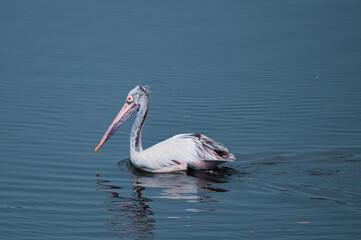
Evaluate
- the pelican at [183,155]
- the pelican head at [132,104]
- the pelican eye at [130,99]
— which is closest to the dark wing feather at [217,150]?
the pelican at [183,155]

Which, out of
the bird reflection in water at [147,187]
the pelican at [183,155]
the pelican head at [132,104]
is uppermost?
the pelican head at [132,104]

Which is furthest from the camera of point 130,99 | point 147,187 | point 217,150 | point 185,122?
point 185,122

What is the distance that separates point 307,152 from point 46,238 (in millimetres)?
3527

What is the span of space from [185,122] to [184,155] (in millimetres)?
2169

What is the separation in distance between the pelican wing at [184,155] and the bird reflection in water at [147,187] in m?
0.09

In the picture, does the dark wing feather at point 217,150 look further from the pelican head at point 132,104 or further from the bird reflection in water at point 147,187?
the pelican head at point 132,104

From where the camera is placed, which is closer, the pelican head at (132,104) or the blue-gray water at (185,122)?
the blue-gray water at (185,122)

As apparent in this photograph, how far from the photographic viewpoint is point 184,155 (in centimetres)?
678

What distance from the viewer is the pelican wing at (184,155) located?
6699 millimetres

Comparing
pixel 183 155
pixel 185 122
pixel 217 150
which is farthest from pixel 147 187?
pixel 185 122

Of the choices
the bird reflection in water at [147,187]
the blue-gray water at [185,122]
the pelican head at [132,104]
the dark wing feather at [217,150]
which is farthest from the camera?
the pelican head at [132,104]

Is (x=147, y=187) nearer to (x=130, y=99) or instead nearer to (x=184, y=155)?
(x=184, y=155)

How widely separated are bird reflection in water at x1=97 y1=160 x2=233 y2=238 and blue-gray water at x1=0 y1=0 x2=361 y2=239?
0.07ft

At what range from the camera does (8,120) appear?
352 inches
